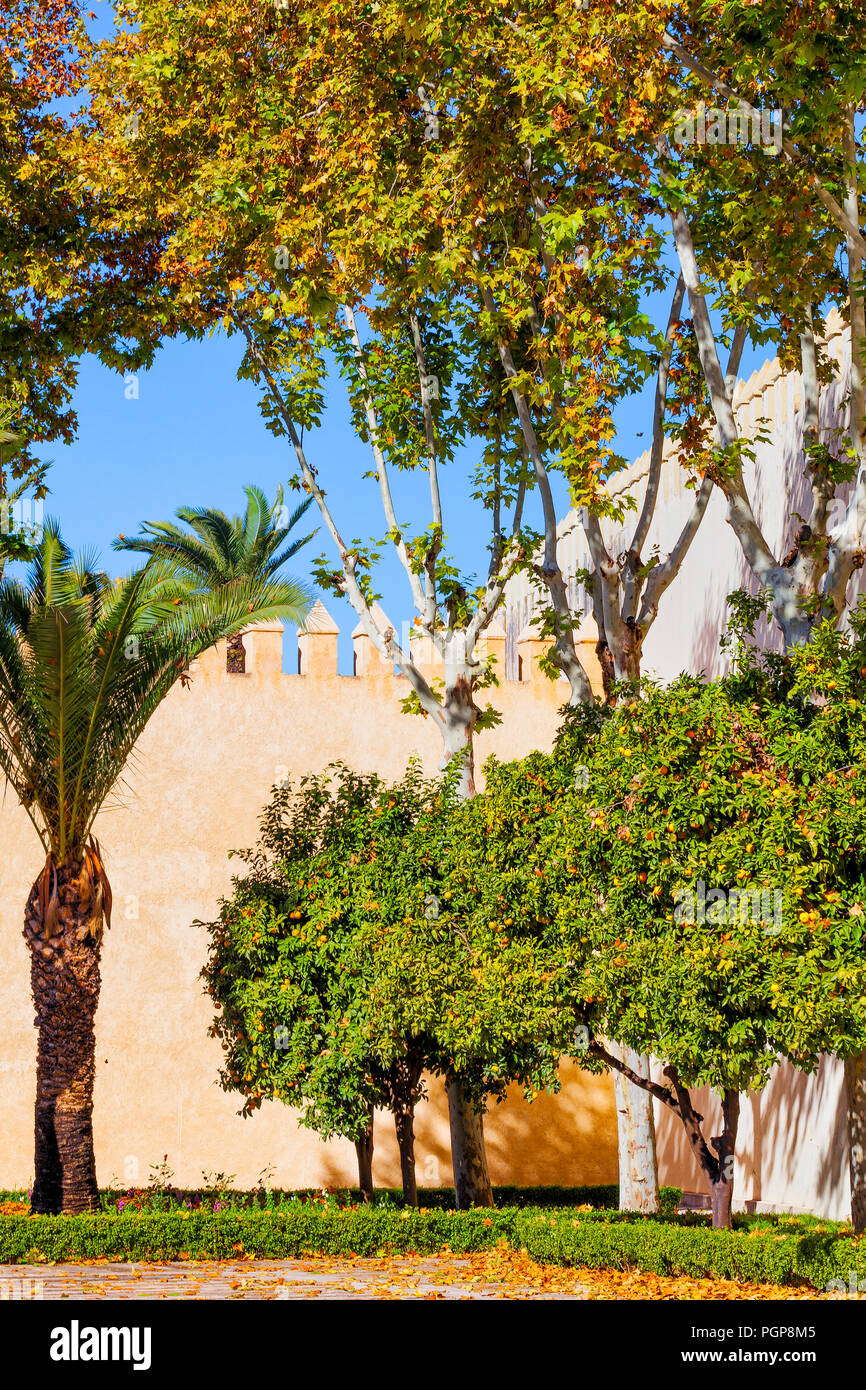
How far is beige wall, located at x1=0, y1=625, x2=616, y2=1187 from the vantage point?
16.7 meters

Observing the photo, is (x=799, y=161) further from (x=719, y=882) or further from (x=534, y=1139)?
(x=534, y=1139)

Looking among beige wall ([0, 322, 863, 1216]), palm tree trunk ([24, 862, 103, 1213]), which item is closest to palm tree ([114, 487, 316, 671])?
beige wall ([0, 322, 863, 1216])

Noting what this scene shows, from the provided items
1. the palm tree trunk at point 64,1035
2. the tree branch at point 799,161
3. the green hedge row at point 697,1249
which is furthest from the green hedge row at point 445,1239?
the tree branch at point 799,161

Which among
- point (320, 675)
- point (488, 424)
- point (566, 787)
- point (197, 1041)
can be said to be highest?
point (488, 424)

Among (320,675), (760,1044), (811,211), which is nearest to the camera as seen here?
(760,1044)

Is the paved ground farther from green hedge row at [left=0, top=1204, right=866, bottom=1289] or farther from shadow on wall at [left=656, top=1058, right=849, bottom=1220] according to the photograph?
shadow on wall at [left=656, top=1058, right=849, bottom=1220]

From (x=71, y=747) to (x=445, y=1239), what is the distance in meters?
5.40

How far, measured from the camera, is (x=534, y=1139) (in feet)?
59.9

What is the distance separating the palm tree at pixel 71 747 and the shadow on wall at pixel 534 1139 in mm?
5604

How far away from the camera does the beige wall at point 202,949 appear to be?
16703 millimetres

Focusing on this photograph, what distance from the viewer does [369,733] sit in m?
18.7
